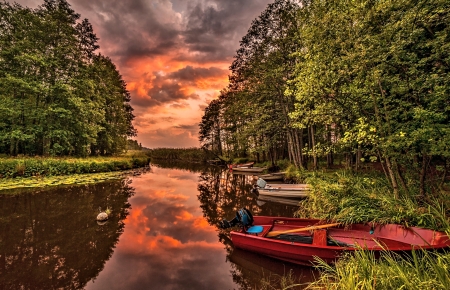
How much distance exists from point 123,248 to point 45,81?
2453 cm

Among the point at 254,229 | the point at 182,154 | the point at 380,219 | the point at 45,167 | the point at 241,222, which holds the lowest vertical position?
the point at 254,229

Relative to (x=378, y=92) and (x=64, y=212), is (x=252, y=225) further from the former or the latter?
(x=64, y=212)

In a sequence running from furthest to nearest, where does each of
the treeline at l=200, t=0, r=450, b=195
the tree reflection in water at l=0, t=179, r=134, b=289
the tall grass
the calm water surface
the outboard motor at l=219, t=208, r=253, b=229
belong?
1. the tall grass
2. the outboard motor at l=219, t=208, r=253, b=229
3. the treeline at l=200, t=0, r=450, b=195
4. the calm water surface
5. the tree reflection in water at l=0, t=179, r=134, b=289

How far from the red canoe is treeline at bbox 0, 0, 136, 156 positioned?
79.4 ft

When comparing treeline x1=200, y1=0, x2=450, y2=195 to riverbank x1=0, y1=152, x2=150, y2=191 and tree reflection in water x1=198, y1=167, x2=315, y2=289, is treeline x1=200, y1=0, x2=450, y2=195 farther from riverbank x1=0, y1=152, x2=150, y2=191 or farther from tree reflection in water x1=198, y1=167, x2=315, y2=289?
riverbank x1=0, y1=152, x2=150, y2=191

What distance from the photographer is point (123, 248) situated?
6.89 metres

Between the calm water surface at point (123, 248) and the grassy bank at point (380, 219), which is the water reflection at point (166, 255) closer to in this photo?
the calm water surface at point (123, 248)

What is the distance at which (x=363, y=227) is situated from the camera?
244 inches

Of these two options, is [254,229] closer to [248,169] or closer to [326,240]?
[326,240]

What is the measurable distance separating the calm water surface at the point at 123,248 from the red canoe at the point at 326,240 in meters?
0.43

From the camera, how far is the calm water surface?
5.16m

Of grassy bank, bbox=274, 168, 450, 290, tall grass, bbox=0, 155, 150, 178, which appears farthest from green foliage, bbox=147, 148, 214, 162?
grassy bank, bbox=274, 168, 450, 290

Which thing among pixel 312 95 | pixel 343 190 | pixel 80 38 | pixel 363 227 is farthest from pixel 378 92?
pixel 80 38

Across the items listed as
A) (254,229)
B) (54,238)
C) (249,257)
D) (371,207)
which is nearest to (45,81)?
(54,238)
